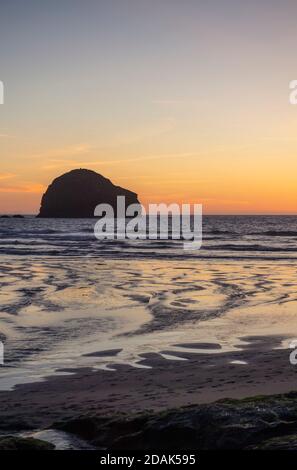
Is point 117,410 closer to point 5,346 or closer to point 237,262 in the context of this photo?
point 5,346

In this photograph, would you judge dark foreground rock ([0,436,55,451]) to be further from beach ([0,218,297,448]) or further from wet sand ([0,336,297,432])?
wet sand ([0,336,297,432])

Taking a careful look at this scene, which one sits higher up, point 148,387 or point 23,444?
point 23,444

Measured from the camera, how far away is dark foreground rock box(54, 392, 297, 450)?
5.57m

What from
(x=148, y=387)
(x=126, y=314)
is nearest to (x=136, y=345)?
(x=148, y=387)

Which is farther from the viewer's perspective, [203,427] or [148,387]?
[148,387]

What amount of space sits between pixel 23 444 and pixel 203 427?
1823mm

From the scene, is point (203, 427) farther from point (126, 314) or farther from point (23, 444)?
point (126, 314)

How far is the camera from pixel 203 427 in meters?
5.86

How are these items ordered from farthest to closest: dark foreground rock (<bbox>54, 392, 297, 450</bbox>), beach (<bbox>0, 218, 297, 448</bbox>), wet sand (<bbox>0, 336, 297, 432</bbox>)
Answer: beach (<bbox>0, 218, 297, 448</bbox>)
wet sand (<bbox>0, 336, 297, 432</bbox>)
dark foreground rock (<bbox>54, 392, 297, 450</bbox>)

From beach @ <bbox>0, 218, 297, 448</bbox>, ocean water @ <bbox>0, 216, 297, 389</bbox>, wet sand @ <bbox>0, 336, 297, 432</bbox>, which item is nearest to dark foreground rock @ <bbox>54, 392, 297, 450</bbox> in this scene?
beach @ <bbox>0, 218, 297, 448</bbox>

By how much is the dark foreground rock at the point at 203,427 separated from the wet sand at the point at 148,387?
72 centimetres

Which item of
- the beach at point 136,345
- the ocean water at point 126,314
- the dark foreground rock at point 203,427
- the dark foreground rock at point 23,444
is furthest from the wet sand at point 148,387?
the dark foreground rock at point 23,444

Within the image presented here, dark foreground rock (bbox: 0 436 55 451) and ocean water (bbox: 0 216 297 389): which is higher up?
dark foreground rock (bbox: 0 436 55 451)

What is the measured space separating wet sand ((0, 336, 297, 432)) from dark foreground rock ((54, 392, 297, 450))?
715 mm
